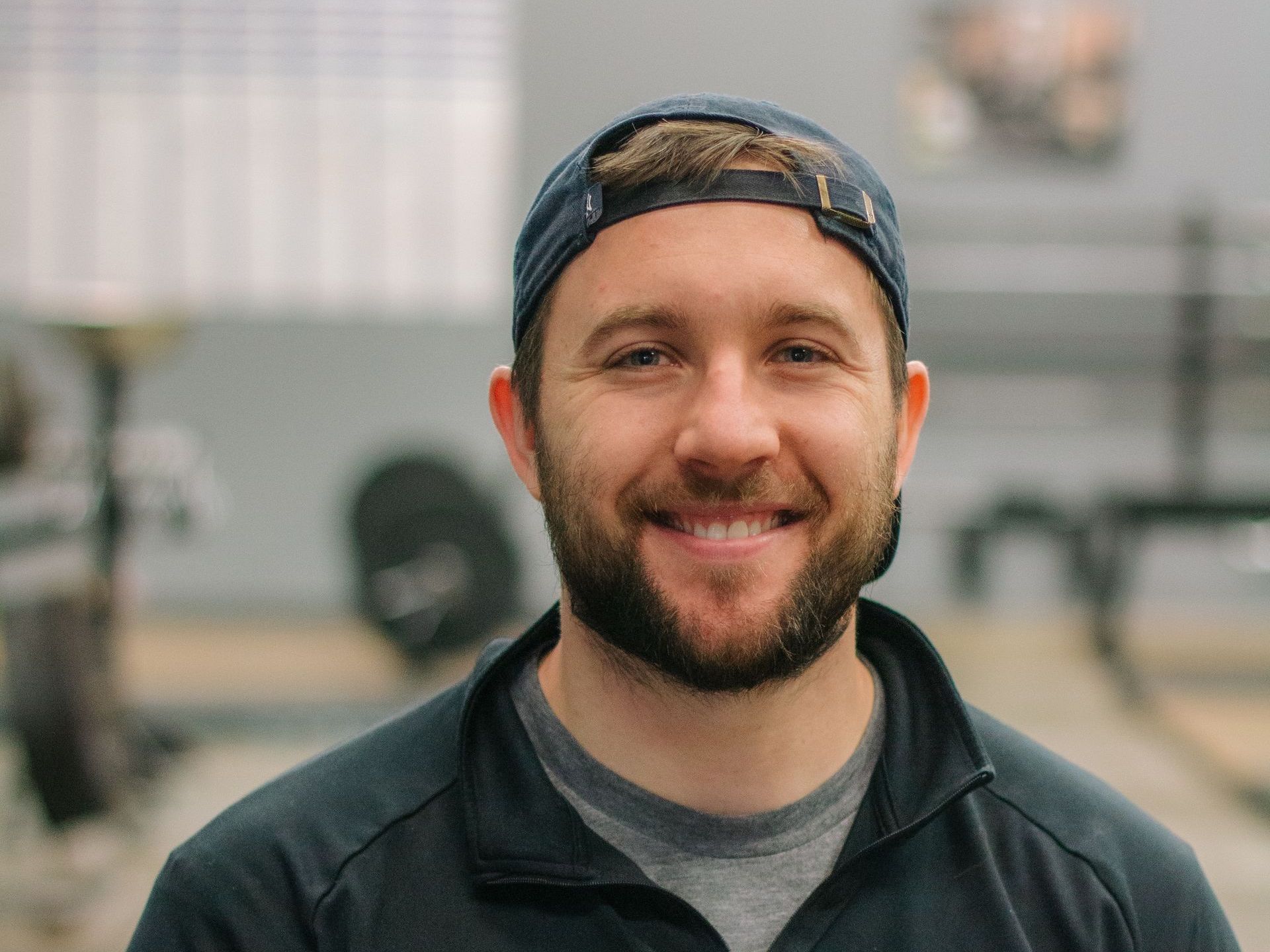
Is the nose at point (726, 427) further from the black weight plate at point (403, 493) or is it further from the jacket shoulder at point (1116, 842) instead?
the black weight plate at point (403, 493)

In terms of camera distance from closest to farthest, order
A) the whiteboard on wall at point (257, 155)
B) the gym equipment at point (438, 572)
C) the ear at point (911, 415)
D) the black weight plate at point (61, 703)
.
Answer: the ear at point (911, 415), the black weight plate at point (61, 703), the gym equipment at point (438, 572), the whiteboard on wall at point (257, 155)

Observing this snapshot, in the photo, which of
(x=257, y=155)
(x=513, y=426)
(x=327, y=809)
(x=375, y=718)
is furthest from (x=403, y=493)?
(x=327, y=809)

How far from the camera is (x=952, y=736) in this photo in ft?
3.11

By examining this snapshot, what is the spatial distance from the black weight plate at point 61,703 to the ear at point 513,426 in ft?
6.13

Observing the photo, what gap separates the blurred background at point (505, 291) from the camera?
3879 millimetres

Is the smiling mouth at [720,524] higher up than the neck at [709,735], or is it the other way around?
the smiling mouth at [720,524]

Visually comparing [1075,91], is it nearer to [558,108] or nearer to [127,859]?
[558,108]

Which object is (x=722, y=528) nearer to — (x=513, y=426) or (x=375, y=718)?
(x=513, y=426)

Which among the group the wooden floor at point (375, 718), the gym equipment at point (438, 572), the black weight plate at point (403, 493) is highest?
the black weight plate at point (403, 493)

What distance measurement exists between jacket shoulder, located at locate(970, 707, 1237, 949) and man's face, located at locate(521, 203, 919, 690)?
0.63 ft

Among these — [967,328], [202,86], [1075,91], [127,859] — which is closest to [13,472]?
[127,859]

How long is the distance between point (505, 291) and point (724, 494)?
3.30 m

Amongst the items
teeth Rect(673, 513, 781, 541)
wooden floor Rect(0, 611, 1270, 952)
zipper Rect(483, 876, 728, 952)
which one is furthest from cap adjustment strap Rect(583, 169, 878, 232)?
wooden floor Rect(0, 611, 1270, 952)

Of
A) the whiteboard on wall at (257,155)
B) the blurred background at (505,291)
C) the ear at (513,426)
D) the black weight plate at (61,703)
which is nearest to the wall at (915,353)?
the blurred background at (505,291)
